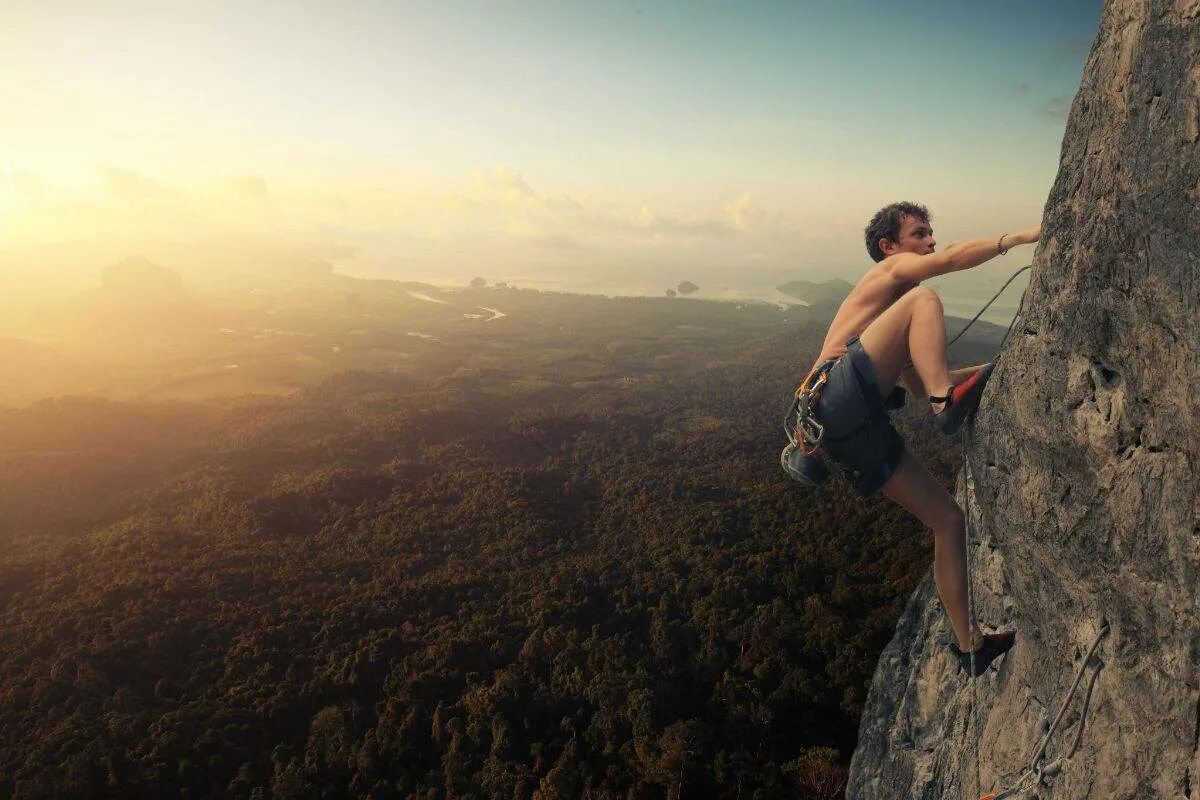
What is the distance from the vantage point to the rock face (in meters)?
3.66

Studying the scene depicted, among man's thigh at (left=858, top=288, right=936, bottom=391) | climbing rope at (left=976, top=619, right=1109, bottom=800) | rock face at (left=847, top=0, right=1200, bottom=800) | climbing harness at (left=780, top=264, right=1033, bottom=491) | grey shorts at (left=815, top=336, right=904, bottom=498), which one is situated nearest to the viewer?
rock face at (left=847, top=0, right=1200, bottom=800)

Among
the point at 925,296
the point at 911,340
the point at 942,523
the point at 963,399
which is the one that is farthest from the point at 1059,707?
the point at 925,296

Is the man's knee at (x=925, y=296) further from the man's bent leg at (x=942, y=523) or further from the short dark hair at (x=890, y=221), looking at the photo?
the man's bent leg at (x=942, y=523)

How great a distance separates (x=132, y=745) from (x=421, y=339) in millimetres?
113926

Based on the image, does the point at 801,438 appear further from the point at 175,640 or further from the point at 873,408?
the point at 175,640

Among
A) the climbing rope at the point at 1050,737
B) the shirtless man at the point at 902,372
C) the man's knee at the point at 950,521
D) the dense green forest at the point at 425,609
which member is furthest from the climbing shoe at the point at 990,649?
the dense green forest at the point at 425,609

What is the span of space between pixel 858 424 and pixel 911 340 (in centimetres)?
92

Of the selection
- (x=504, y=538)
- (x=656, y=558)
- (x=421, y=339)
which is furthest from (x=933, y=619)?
(x=421, y=339)

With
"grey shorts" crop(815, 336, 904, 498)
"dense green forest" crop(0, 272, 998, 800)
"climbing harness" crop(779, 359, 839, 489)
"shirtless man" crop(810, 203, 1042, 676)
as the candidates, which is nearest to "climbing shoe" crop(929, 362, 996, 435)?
"shirtless man" crop(810, 203, 1042, 676)

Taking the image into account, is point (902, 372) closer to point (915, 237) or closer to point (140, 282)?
point (915, 237)

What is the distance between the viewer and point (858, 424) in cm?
549

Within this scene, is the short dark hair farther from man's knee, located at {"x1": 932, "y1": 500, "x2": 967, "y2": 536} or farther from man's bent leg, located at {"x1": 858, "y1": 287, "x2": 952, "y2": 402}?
man's knee, located at {"x1": 932, "y1": 500, "x2": 967, "y2": 536}

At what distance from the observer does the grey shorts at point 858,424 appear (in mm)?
5363

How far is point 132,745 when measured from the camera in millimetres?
23312
